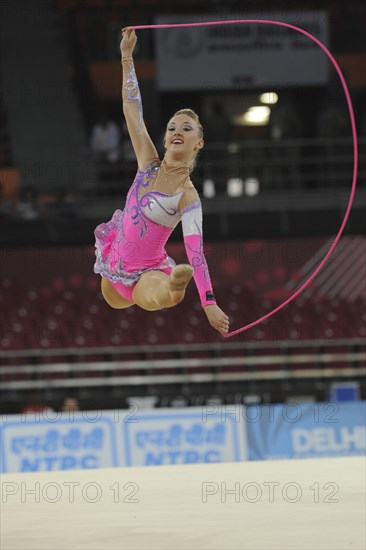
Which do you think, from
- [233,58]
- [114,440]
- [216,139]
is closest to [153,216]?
[114,440]

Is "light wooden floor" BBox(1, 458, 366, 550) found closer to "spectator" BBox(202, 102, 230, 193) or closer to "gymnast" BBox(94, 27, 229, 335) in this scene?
"gymnast" BBox(94, 27, 229, 335)

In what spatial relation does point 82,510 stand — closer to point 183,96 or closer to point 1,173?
point 1,173

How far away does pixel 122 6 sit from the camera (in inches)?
613

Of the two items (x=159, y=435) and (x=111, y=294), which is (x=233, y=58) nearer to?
(x=159, y=435)

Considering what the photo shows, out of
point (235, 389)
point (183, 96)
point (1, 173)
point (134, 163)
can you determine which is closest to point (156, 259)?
point (235, 389)

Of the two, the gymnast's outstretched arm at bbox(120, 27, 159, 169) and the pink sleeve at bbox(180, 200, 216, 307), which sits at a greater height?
the gymnast's outstretched arm at bbox(120, 27, 159, 169)

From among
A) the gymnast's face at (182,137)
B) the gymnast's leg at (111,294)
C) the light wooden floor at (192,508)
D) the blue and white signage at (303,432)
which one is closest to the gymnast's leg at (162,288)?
the gymnast's leg at (111,294)

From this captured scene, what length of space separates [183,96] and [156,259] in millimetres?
12210

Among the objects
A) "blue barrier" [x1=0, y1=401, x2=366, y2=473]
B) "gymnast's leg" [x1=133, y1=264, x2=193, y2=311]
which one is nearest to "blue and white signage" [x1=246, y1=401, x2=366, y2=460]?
"blue barrier" [x1=0, y1=401, x2=366, y2=473]

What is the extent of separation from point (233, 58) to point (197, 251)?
10549 mm

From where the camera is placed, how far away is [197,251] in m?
5.17

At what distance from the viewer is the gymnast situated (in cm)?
523

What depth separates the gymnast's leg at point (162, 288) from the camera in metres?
4.80

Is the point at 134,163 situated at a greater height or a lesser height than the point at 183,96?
lesser
